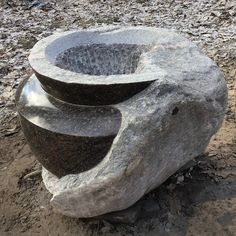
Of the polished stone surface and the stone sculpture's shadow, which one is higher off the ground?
the polished stone surface

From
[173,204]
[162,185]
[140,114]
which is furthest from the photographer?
[162,185]

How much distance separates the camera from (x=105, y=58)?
351 cm

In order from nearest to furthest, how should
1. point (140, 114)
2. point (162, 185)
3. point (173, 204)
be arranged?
point (140, 114) → point (173, 204) → point (162, 185)

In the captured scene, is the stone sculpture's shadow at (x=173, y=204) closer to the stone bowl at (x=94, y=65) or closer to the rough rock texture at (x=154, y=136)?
the rough rock texture at (x=154, y=136)

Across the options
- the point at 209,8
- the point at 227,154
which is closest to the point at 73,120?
the point at 227,154

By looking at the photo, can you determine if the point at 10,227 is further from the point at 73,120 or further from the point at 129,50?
the point at 129,50

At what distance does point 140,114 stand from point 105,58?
97 centimetres

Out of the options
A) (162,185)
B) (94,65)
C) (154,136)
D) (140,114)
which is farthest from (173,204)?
(94,65)

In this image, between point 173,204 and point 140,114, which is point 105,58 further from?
point 173,204

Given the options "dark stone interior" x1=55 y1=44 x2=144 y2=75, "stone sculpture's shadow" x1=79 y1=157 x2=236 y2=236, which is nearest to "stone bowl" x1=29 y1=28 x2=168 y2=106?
"dark stone interior" x1=55 y1=44 x2=144 y2=75

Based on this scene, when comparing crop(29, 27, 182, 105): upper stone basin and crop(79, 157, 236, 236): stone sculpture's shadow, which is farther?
crop(79, 157, 236, 236): stone sculpture's shadow

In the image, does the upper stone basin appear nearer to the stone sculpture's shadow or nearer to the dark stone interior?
the dark stone interior

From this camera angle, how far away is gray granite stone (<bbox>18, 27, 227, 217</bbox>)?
2682mm

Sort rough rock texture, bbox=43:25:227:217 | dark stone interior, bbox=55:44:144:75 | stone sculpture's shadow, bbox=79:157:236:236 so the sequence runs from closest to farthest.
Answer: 1. rough rock texture, bbox=43:25:227:217
2. stone sculpture's shadow, bbox=79:157:236:236
3. dark stone interior, bbox=55:44:144:75
